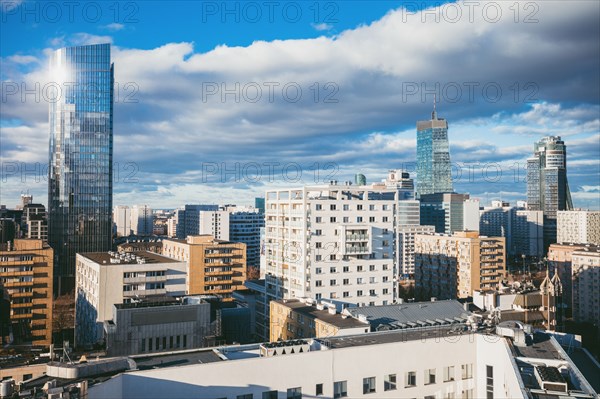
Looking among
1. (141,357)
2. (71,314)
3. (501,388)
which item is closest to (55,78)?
(71,314)

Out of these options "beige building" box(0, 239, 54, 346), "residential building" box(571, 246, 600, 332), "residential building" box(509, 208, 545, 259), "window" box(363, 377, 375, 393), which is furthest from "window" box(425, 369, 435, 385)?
"residential building" box(509, 208, 545, 259)

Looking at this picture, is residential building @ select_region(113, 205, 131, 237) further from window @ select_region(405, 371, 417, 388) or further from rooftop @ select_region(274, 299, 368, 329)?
window @ select_region(405, 371, 417, 388)

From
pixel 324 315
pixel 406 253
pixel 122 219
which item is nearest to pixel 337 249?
pixel 324 315

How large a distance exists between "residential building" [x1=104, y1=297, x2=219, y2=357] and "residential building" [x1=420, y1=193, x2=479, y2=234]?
15065 centimetres

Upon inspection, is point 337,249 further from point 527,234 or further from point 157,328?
point 527,234

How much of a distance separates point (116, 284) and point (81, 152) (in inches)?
2547

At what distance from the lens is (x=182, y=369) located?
18031 mm

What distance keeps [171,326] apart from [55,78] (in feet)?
300

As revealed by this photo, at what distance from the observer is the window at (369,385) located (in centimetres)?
2157

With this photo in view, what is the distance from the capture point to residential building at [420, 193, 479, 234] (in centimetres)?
17625

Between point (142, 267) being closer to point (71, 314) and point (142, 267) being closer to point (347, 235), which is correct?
point (347, 235)

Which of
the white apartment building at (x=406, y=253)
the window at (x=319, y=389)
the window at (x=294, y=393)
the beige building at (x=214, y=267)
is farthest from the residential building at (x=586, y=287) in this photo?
the window at (x=294, y=393)

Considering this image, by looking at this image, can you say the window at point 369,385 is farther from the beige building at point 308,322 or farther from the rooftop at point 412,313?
the rooftop at point 412,313

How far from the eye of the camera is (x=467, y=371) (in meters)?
24.1
